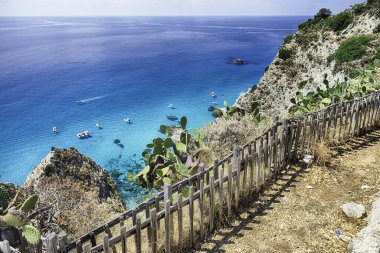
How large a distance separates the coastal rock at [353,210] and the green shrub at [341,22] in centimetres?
2959


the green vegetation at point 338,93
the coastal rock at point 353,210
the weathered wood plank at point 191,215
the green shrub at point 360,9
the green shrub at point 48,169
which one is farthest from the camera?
the green shrub at point 360,9

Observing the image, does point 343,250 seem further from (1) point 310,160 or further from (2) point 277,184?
(1) point 310,160

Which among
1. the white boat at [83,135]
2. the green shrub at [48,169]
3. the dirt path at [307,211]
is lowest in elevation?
the white boat at [83,135]

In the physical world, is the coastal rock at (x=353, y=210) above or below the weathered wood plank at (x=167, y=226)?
below

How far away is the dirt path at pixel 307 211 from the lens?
5.67 meters

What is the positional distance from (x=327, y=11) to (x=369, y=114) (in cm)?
3157

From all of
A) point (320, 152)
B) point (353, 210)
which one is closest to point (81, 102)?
point (320, 152)

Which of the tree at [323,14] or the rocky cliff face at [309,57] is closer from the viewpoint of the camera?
the rocky cliff face at [309,57]

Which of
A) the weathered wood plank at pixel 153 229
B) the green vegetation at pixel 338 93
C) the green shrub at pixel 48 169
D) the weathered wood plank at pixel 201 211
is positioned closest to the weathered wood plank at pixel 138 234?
the weathered wood plank at pixel 153 229

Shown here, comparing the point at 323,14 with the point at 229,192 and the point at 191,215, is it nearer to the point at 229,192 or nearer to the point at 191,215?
the point at 229,192

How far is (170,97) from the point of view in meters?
43.7

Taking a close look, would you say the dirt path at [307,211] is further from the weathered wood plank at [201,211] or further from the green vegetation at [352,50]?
the green vegetation at [352,50]

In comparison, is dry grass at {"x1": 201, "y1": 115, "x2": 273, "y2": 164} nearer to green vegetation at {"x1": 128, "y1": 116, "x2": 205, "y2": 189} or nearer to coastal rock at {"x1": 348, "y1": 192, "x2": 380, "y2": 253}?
green vegetation at {"x1": 128, "y1": 116, "x2": 205, "y2": 189}

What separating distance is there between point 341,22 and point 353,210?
30.4m
